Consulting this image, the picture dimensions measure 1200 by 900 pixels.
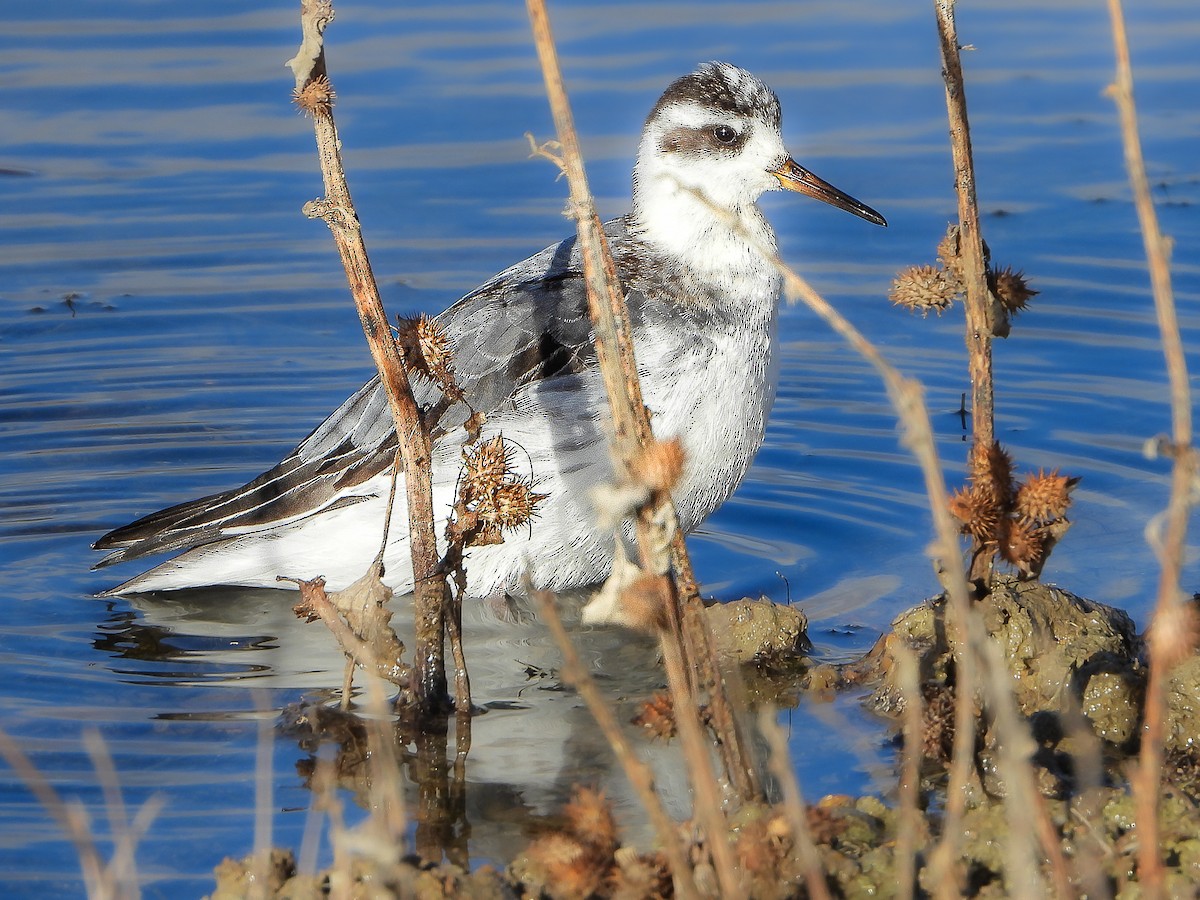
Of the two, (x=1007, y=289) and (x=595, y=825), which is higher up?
(x=1007, y=289)

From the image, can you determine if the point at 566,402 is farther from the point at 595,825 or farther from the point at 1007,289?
the point at 595,825

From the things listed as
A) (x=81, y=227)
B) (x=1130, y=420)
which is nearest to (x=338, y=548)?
(x=1130, y=420)

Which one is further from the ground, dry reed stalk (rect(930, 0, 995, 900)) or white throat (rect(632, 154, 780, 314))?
white throat (rect(632, 154, 780, 314))

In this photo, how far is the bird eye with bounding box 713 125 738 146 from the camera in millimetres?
7152

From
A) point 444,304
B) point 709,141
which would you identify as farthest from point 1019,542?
point 444,304

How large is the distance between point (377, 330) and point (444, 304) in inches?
197

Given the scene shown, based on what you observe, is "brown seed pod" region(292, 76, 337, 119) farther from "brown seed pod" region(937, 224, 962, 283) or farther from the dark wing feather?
the dark wing feather

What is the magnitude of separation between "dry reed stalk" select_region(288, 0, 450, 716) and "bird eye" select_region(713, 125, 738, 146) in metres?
2.66

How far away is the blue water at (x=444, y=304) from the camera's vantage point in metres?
5.58

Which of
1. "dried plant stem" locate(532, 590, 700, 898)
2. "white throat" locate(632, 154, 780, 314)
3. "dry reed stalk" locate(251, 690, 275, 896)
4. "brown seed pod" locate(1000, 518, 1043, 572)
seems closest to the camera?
"dried plant stem" locate(532, 590, 700, 898)

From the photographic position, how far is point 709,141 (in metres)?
7.16

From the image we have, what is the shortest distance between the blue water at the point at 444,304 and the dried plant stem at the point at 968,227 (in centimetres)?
123

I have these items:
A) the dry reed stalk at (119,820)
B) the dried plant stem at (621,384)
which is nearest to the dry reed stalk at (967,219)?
the dried plant stem at (621,384)

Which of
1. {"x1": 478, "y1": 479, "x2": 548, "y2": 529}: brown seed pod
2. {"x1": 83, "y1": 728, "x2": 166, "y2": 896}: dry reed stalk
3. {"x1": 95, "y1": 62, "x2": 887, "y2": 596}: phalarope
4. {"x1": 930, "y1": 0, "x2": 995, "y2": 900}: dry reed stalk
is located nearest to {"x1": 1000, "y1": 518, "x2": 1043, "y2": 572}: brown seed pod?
{"x1": 930, "y1": 0, "x2": 995, "y2": 900}: dry reed stalk
